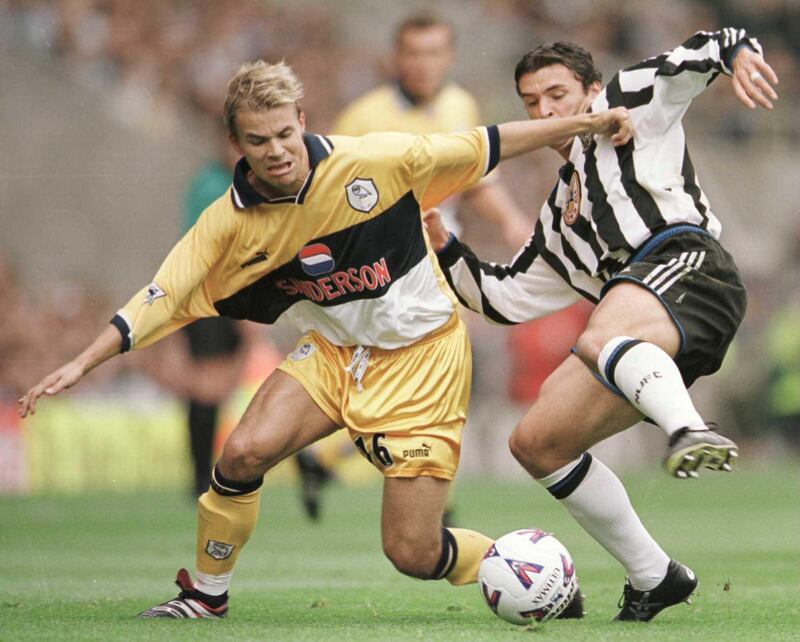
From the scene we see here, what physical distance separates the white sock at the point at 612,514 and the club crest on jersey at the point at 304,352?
39.6 inches

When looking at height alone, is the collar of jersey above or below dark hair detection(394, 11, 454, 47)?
below

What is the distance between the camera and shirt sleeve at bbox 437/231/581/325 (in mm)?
5715

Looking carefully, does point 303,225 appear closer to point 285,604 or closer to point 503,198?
point 285,604

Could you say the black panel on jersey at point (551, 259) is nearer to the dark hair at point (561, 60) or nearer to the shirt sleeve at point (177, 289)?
the dark hair at point (561, 60)

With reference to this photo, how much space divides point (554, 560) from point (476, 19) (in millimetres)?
12441

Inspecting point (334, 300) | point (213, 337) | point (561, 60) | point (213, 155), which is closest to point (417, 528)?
point (334, 300)

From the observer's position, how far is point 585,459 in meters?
5.15

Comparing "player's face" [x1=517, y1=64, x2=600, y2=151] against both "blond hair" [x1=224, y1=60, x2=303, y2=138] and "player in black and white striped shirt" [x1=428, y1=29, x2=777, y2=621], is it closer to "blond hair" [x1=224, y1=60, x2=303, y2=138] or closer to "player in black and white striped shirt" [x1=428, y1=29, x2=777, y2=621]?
"player in black and white striped shirt" [x1=428, y1=29, x2=777, y2=621]

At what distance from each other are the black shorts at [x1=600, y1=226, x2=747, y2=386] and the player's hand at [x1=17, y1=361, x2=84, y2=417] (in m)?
1.76

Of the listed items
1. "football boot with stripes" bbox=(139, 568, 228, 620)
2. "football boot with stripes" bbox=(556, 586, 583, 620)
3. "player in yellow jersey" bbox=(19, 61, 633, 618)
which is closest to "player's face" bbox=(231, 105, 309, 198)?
"player in yellow jersey" bbox=(19, 61, 633, 618)

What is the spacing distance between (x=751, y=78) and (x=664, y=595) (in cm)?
176

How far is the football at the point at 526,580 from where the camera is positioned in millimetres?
4898

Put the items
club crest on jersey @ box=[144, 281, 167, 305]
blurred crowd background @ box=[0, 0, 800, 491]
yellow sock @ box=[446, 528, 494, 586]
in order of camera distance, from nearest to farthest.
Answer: club crest on jersey @ box=[144, 281, 167, 305]
yellow sock @ box=[446, 528, 494, 586]
blurred crowd background @ box=[0, 0, 800, 491]

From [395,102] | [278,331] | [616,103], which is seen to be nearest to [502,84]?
[278,331]
